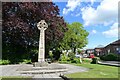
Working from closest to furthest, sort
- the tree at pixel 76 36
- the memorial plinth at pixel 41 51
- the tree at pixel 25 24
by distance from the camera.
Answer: the memorial plinth at pixel 41 51, the tree at pixel 25 24, the tree at pixel 76 36

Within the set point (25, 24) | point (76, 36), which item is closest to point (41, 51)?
point (25, 24)

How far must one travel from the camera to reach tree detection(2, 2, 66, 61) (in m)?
33.9

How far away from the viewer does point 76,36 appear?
7312 cm

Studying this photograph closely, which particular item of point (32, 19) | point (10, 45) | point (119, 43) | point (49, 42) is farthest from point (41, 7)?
point (119, 43)

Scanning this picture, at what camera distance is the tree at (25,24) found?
1336 inches

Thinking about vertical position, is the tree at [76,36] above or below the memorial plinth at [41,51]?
above

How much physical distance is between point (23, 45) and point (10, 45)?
2368 millimetres

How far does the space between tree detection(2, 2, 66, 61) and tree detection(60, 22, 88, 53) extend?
31.0m

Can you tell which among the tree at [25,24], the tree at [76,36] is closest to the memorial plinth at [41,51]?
the tree at [25,24]

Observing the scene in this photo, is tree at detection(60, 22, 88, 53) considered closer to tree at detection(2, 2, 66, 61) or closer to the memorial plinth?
tree at detection(2, 2, 66, 61)

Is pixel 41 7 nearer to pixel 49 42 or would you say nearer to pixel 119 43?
pixel 49 42

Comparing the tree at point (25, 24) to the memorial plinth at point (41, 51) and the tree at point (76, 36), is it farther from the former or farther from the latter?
the tree at point (76, 36)

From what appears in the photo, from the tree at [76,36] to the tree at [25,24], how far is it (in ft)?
102

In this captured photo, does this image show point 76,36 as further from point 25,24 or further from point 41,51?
point 41,51
